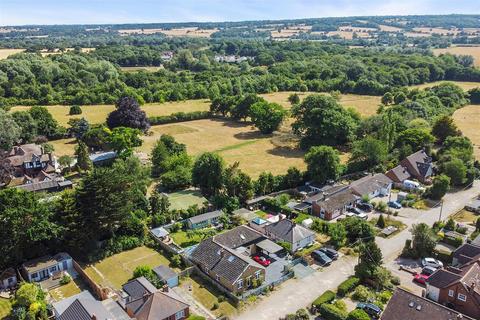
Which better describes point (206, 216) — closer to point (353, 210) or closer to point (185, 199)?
point (185, 199)

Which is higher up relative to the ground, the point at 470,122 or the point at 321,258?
the point at 321,258

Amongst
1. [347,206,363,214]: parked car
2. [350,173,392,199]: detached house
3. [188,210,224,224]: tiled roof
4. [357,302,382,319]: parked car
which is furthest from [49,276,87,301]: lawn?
[350,173,392,199]: detached house

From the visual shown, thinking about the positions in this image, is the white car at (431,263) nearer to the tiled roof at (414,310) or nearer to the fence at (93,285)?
the tiled roof at (414,310)

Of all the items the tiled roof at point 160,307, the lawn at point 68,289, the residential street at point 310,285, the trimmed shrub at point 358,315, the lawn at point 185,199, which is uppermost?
the tiled roof at point 160,307

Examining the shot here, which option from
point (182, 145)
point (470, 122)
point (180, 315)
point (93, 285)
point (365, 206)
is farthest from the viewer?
point (470, 122)

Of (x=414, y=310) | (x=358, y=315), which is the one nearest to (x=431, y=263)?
(x=414, y=310)

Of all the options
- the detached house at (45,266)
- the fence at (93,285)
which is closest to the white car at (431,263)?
the fence at (93,285)

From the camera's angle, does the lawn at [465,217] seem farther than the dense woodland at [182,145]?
Yes
